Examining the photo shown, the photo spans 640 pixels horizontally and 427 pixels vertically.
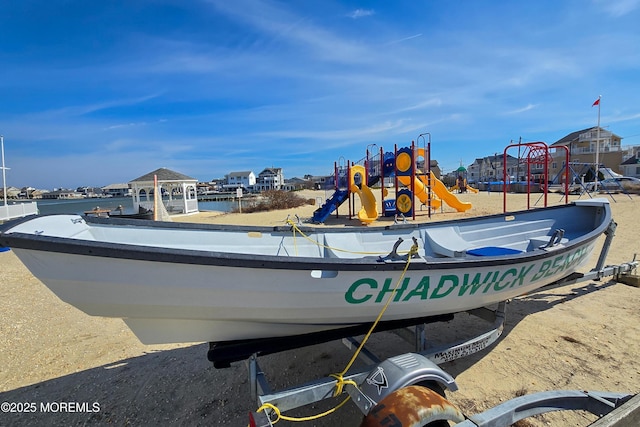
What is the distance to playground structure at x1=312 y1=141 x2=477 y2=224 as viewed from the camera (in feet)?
49.5

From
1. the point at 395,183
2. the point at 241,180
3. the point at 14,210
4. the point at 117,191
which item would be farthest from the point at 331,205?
the point at 117,191

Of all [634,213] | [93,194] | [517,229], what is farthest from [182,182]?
[93,194]

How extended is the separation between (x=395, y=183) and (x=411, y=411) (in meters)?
14.3

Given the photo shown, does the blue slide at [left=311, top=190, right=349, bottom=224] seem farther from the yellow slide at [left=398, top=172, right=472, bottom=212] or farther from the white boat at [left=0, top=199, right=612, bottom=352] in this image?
the white boat at [left=0, top=199, right=612, bottom=352]

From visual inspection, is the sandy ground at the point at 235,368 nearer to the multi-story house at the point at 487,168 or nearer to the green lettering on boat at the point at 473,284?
the green lettering on boat at the point at 473,284

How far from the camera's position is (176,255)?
217 cm

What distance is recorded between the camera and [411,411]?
2.03 m

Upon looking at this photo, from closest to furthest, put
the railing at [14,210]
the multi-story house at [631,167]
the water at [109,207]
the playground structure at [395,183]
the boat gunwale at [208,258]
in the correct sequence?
the boat gunwale at [208,258]
the playground structure at [395,183]
the railing at [14,210]
the water at [109,207]
the multi-story house at [631,167]

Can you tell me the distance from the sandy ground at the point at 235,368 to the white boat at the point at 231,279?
793 mm

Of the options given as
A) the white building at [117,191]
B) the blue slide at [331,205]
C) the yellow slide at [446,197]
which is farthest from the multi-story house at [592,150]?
the white building at [117,191]

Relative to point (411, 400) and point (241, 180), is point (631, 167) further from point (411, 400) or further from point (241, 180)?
point (241, 180)

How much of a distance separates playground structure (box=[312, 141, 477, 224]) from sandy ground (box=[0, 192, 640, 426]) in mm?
10160

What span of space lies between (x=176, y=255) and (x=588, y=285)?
6.89 m

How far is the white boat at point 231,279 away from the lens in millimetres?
2172
